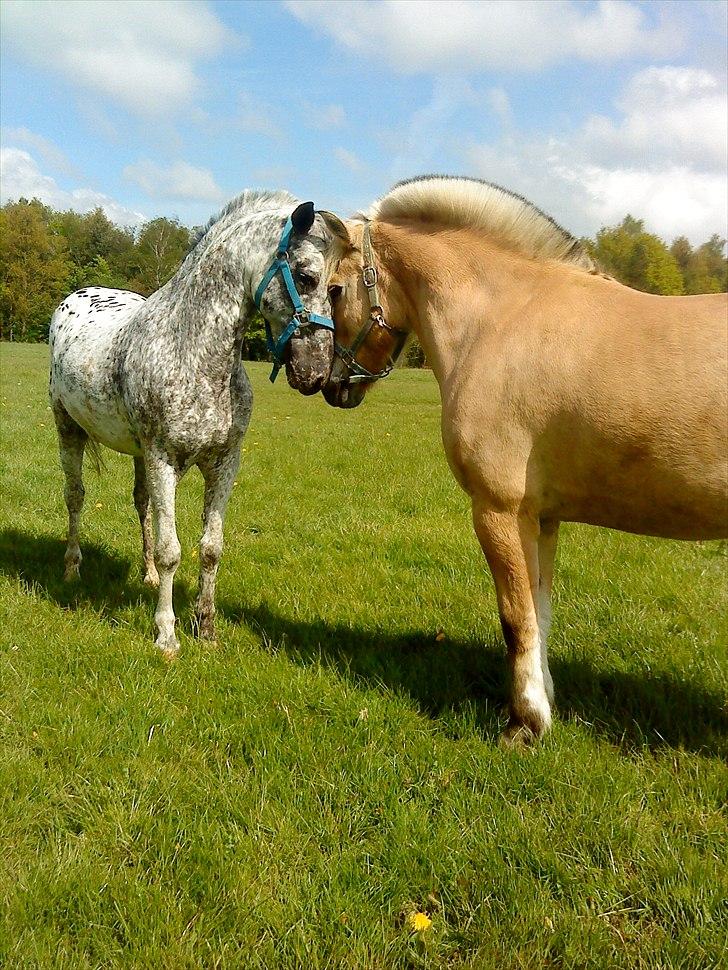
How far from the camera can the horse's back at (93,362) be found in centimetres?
484

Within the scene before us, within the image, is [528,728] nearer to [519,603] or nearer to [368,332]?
[519,603]

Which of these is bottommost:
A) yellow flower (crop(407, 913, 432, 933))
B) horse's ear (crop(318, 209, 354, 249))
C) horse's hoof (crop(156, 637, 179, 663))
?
yellow flower (crop(407, 913, 432, 933))

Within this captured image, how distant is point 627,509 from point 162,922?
2.49 meters

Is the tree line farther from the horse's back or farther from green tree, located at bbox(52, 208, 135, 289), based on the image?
the horse's back

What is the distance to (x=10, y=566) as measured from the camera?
586cm

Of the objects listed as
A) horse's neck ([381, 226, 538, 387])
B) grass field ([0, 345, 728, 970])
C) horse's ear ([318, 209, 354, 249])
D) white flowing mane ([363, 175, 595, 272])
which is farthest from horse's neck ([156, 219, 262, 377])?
grass field ([0, 345, 728, 970])

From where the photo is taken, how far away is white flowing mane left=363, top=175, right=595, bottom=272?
138 inches

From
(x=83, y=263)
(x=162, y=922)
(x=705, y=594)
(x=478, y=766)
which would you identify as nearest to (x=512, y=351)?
(x=478, y=766)

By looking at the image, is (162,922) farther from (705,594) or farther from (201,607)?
(705,594)

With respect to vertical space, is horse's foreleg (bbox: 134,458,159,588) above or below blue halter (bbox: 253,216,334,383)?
below

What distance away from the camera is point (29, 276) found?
63.1 m

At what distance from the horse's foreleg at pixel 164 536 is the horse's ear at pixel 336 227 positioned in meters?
1.74

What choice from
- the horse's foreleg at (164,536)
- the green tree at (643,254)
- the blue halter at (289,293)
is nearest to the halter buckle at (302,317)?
the blue halter at (289,293)

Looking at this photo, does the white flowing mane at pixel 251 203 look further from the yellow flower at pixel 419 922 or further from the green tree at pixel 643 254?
the green tree at pixel 643 254
